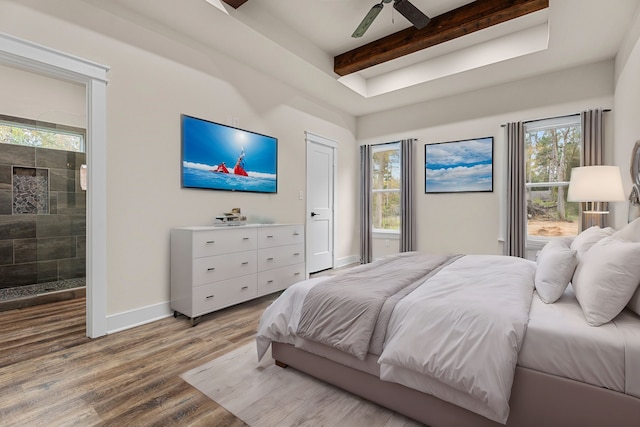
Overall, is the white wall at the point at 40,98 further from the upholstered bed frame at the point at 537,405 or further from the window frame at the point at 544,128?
the window frame at the point at 544,128

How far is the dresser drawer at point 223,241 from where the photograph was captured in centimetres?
286

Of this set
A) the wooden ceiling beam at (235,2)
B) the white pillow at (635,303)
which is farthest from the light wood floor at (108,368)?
the wooden ceiling beam at (235,2)

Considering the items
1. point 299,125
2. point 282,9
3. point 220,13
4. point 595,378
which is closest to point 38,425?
point 595,378

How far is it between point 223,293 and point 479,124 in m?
4.15

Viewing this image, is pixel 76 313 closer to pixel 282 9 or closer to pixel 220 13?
pixel 220 13

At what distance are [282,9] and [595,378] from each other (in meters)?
3.69

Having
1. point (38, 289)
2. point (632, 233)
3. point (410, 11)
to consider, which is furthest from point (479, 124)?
point (38, 289)

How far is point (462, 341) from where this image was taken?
138cm

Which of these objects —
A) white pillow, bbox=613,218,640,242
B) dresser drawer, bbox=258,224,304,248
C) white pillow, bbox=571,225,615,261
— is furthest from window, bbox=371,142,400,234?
white pillow, bbox=613,218,640,242

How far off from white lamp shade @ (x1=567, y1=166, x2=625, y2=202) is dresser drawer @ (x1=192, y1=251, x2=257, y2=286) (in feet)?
10.6

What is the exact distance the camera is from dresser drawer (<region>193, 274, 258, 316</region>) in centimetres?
288

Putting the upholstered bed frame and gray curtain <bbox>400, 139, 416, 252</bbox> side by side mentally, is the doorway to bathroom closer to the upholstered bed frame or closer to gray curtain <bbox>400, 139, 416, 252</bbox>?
the upholstered bed frame

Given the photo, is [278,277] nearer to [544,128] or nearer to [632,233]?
[632,233]

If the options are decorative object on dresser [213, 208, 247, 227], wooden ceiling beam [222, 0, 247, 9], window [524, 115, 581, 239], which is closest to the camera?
wooden ceiling beam [222, 0, 247, 9]
